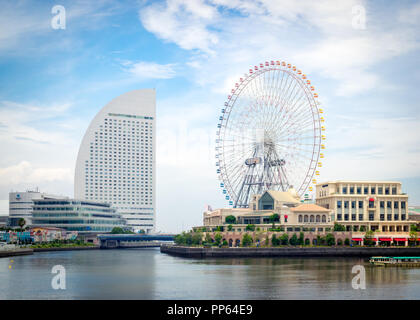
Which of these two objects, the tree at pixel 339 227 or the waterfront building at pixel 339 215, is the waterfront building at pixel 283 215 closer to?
the waterfront building at pixel 339 215

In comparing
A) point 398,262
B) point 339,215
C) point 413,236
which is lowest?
point 398,262

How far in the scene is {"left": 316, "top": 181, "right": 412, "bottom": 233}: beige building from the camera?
172 meters

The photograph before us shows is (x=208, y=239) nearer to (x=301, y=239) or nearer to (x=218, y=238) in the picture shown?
(x=218, y=238)

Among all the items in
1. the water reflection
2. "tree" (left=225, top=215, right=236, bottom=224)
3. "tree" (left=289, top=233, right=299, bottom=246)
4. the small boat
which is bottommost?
the small boat

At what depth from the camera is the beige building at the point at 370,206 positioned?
171625 millimetres

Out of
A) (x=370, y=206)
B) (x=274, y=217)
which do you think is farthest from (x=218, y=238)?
(x=370, y=206)

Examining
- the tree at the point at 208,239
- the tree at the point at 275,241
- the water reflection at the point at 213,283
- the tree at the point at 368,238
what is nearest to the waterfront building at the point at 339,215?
the tree at the point at 368,238

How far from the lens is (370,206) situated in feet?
566

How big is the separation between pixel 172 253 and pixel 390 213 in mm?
70023

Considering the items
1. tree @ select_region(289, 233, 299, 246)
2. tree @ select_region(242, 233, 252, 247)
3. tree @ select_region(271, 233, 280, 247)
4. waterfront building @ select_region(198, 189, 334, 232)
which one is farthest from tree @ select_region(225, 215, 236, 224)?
tree @ select_region(289, 233, 299, 246)

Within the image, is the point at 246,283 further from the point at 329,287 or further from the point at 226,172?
the point at 226,172

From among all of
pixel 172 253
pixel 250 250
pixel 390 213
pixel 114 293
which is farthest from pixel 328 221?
pixel 114 293

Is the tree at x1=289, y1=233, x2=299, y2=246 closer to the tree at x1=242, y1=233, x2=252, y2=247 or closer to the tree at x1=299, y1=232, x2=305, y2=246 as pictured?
the tree at x1=299, y1=232, x2=305, y2=246
